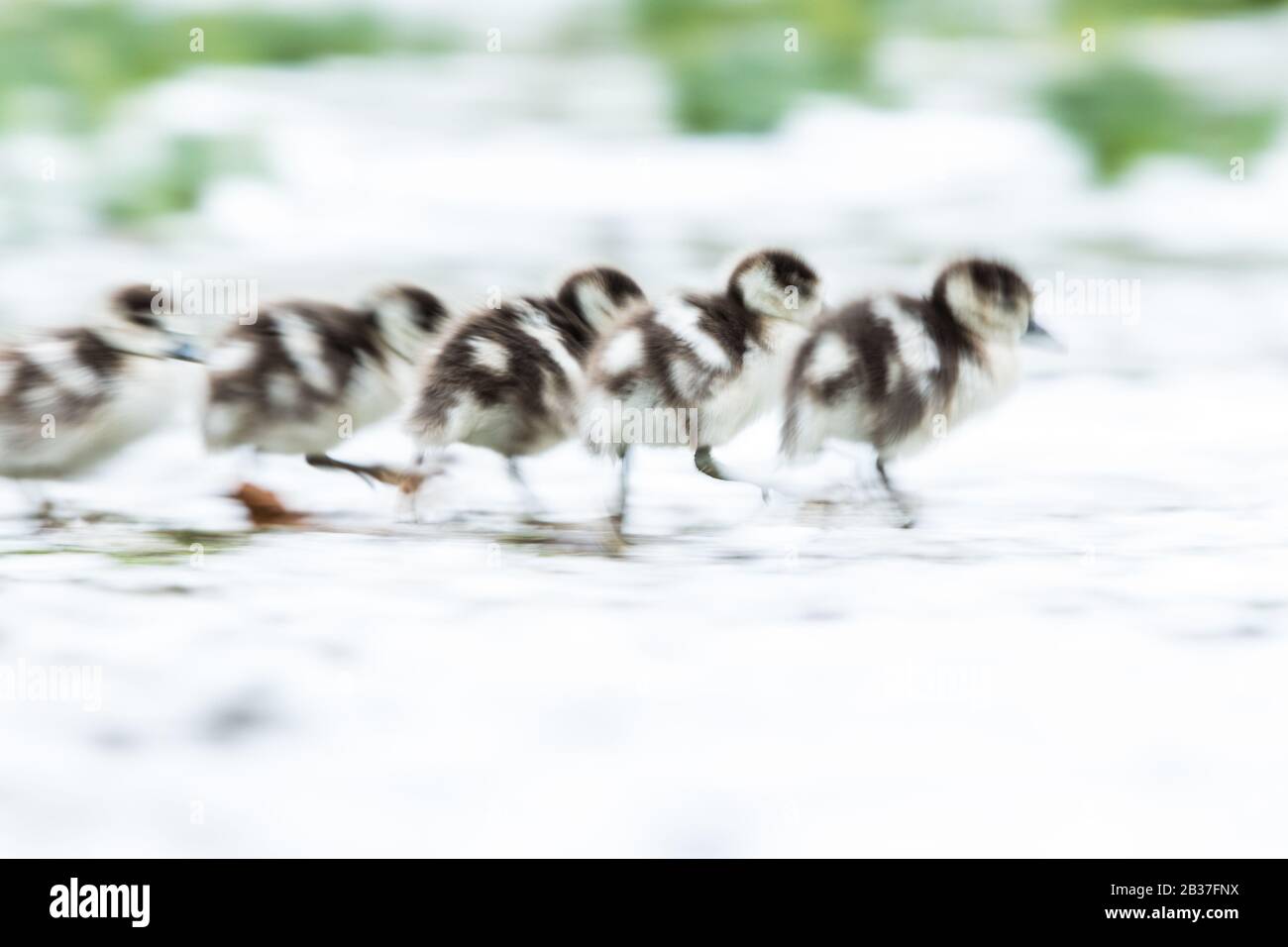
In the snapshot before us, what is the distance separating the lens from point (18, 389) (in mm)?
1957

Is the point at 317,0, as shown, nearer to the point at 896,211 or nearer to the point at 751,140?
the point at 751,140

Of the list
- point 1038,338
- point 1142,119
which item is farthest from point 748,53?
point 1038,338

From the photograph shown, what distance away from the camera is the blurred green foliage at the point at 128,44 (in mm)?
3607

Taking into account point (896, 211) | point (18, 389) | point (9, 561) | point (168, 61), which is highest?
point (168, 61)

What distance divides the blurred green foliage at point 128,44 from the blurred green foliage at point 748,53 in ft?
1.82

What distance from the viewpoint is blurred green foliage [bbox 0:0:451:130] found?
11.8 feet

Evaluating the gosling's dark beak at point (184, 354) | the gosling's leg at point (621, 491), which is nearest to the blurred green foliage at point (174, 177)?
the gosling's dark beak at point (184, 354)

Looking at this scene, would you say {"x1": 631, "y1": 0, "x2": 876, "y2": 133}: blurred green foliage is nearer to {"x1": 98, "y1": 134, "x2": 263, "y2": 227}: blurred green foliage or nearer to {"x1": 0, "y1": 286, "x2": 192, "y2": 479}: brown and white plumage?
{"x1": 98, "y1": 134, "x2": 263, "y2": 227}: blurred green foliage

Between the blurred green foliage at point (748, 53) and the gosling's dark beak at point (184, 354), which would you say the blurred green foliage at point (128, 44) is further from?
the gosling's dark beak at point (184, 354)

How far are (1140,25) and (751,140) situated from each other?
817mm

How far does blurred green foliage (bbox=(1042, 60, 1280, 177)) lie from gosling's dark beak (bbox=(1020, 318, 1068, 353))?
155 cm

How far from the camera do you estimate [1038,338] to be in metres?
2.04

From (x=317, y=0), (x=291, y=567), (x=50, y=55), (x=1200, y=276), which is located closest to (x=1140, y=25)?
(x=1200, y=276)

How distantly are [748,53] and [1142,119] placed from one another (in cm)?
83
